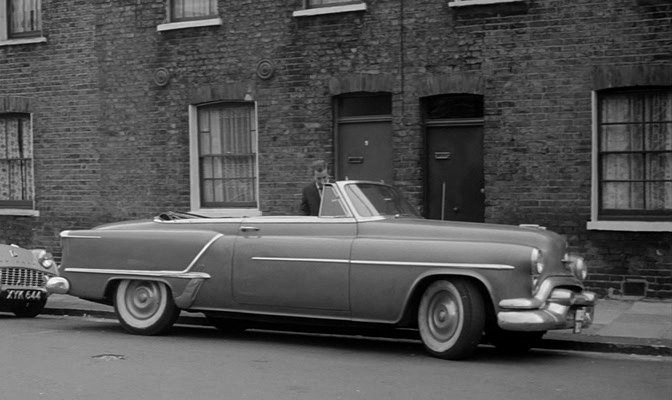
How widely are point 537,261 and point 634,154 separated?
5715 millimetres

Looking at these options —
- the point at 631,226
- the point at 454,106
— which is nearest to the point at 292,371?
the point at 631,226

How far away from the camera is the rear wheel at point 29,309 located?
44.4 ft

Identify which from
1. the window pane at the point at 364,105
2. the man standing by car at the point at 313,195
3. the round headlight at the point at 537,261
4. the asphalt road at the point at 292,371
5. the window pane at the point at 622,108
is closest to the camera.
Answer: the asphalt road at the point at 292,371

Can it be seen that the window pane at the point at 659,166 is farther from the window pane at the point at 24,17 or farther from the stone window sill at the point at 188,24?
the window pane at the point at 24,17

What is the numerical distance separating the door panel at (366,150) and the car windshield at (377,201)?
5.03m

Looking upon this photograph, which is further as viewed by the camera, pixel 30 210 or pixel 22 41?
pixel 30 210

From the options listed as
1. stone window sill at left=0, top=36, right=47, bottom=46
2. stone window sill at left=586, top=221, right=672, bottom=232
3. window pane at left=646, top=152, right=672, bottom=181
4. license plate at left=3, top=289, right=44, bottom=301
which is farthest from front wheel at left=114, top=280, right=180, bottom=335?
stone window sill at left=0, top=36, right=47, bottom=46

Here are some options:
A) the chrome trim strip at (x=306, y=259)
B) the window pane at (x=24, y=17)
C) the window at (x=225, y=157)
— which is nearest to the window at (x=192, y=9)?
the window at (x=225, y=157)

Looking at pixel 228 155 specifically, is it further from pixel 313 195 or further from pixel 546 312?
pixel 546 312

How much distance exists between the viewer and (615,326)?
1179cm

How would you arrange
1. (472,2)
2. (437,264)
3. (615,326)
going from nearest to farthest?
(437,264), (615,326), (472,2)

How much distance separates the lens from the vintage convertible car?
9.66 metres

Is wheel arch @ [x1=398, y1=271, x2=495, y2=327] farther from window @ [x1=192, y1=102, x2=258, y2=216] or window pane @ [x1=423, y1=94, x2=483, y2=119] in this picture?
window @ [x1=192, y1=102, x2=258, y2=216]

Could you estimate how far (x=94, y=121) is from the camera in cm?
1872
